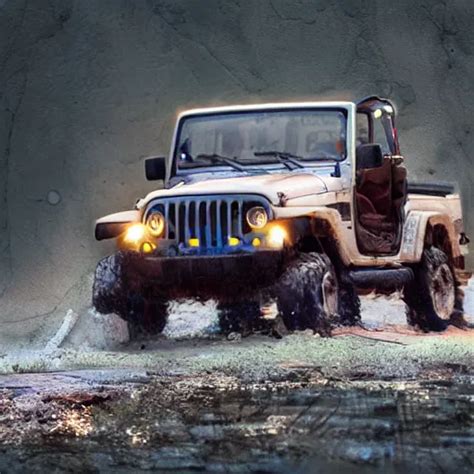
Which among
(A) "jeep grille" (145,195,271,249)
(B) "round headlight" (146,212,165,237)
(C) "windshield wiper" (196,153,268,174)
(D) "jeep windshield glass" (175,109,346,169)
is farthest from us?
(D) "jeep windshield glass" (175,109,346,169)

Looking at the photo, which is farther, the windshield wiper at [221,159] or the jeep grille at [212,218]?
the windshield wiper at [221,159]

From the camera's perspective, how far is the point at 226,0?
9.70m

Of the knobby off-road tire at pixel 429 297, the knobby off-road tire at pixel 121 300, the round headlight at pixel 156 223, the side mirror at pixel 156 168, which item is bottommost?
the knobby off-road tire at pixel 429 297

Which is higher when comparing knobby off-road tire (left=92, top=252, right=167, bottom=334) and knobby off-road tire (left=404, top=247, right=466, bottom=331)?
knobby off-road tire (left=92, top=252, right=167, bottom=334)

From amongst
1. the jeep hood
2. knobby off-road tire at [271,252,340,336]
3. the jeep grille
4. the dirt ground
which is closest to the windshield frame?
the jeep hood

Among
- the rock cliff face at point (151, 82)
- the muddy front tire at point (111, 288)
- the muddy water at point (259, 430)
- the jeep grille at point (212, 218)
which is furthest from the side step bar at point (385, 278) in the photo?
the muddy water at point (259, 430)

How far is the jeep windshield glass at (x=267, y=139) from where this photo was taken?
25.8 feet

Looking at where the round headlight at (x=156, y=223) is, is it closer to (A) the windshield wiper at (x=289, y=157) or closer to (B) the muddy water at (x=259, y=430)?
(A) the windshield wiper at (x=289, y=157)

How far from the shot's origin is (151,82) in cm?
956

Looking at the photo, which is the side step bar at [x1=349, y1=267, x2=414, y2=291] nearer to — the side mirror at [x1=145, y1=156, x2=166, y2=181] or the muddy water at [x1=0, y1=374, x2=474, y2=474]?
the side mirror at [x1=145, y1=156, x2=166, y2=181]

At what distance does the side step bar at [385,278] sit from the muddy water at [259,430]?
6.86 feet

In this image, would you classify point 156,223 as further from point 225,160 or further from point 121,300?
point 225,160

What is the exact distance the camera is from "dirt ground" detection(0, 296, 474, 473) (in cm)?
389

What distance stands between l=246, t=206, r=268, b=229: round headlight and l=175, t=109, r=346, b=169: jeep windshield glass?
0.69 meters
